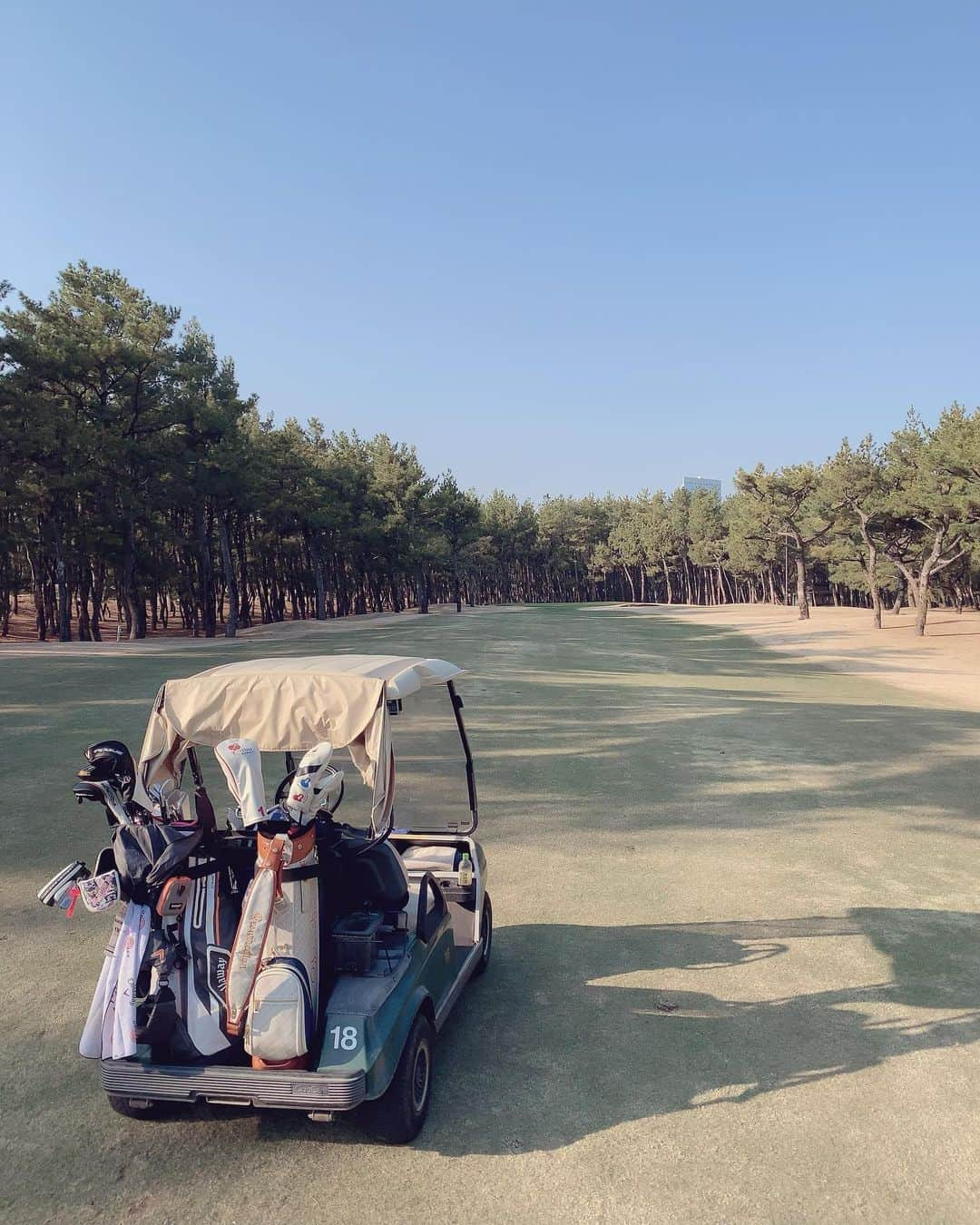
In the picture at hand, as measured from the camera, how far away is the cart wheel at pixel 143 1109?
4117 mm

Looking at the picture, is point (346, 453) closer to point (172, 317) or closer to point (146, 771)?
point (172, 317)

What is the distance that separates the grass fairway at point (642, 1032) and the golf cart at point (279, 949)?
37cm

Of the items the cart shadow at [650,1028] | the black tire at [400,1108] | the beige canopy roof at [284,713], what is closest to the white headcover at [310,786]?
the beige canopy roof at [284,713]

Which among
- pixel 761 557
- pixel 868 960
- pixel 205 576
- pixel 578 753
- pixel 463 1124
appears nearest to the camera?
pixel 463 1124

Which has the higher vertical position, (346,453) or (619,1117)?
(346,453)

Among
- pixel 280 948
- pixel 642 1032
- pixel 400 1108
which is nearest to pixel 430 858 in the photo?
pixel 642 1032

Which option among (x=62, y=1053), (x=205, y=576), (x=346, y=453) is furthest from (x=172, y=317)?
(x=62, y=1053)

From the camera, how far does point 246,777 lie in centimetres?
396

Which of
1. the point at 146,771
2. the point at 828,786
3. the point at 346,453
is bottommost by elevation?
the point at 828,786

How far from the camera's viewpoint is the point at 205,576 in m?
46.9

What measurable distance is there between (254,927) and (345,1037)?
2.14 ft

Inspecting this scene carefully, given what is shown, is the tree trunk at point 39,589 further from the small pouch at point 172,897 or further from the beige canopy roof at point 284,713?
the small pouch at point 172,897

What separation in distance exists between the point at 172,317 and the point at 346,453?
30.6 m

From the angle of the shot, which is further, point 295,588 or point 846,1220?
point 295,588
